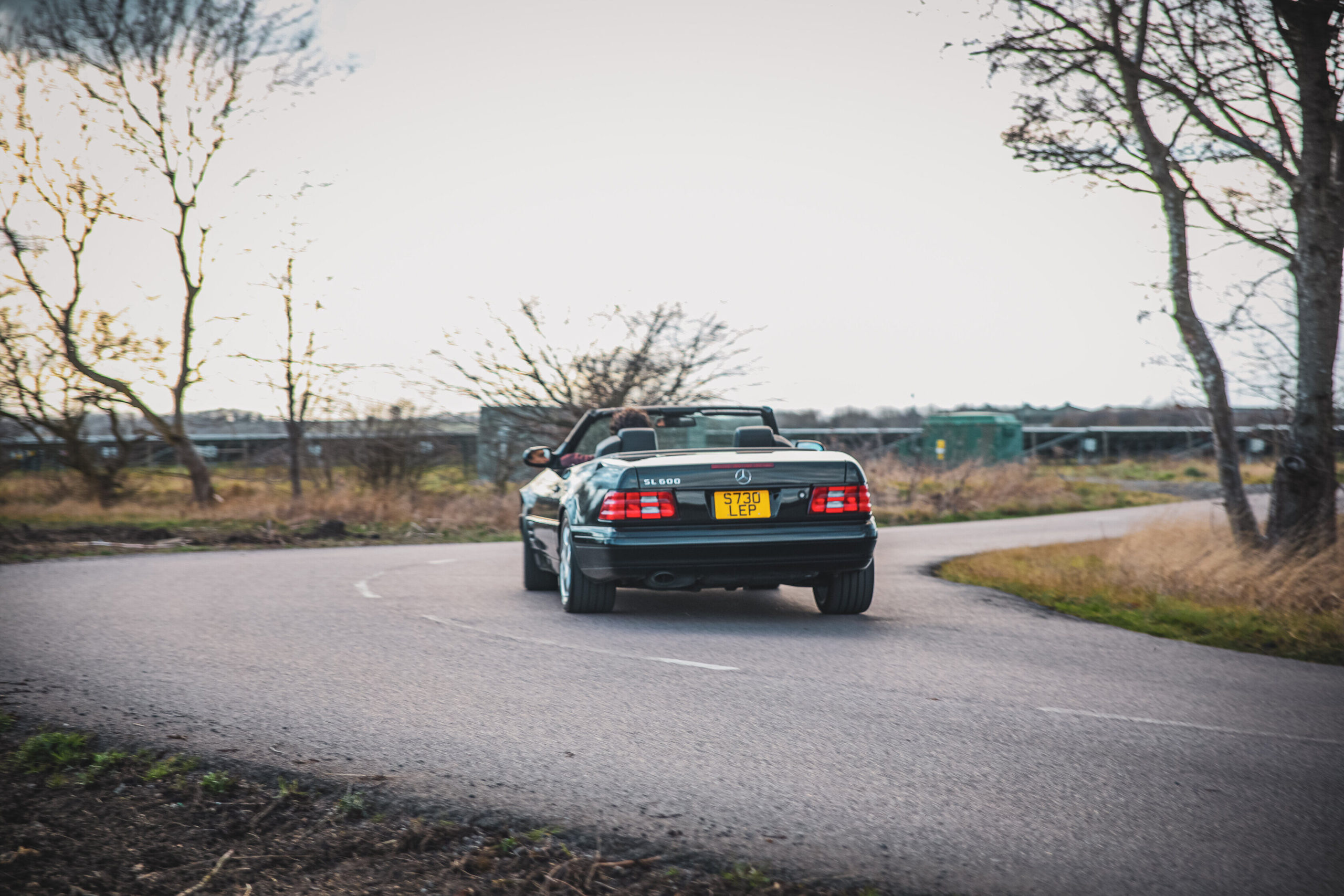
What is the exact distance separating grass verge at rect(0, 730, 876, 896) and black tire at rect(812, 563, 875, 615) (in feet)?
15.4

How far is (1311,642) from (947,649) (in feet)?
8.21

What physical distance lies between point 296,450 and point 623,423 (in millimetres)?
14967

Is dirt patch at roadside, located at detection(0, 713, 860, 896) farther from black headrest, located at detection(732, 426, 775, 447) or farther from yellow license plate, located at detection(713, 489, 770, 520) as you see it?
black headrest, located at detection(732, 426, 775, 447)

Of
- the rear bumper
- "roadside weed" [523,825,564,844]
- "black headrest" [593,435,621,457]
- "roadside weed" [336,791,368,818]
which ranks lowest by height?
"roadside weed" [523,825,564,844]

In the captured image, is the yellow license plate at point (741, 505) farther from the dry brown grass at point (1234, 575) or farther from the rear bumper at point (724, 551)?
the dry brown grass at point (1234, 575)

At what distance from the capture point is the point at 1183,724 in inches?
193

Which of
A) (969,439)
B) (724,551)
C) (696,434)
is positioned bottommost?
(724,551)

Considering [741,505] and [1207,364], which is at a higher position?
[1207,364]

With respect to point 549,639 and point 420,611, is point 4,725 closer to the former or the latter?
point 549,639

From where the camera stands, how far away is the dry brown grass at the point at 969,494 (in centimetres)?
2359

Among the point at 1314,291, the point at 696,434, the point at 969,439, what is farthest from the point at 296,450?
the point at 969,439

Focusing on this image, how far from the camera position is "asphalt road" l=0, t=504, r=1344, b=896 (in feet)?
11.1

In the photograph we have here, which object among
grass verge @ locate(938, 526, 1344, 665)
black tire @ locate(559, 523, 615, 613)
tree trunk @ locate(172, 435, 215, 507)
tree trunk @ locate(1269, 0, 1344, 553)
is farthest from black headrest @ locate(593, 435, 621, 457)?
tree trunk @ locate(172, 435, 215, 507)

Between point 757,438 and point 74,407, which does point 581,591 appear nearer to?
point 757,438
